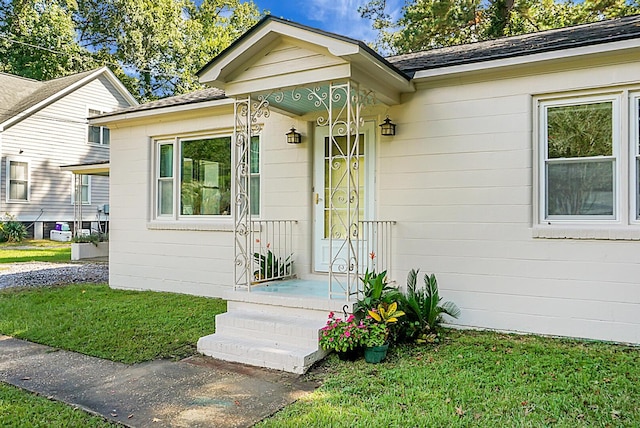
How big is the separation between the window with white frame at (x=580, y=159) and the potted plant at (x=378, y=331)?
212cm

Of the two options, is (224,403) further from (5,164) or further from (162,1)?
(162,1)

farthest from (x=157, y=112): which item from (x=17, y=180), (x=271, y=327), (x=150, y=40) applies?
(x=150, y=40)

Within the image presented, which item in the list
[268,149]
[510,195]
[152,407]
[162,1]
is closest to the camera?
[152,407]

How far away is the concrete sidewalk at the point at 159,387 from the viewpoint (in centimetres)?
337

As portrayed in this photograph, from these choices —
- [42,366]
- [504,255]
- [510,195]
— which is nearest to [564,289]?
[504,255]

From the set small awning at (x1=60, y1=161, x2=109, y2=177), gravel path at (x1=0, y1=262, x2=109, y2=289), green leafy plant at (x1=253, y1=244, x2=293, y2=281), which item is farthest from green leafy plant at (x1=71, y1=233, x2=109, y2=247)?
green leafy plant at (x1=253, y1=244, x2=293, y2=281)

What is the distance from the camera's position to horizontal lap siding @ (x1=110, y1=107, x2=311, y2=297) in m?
6.77

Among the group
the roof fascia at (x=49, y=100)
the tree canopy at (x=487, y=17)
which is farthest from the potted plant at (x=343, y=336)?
the roof fascia at (x=49, y=100)

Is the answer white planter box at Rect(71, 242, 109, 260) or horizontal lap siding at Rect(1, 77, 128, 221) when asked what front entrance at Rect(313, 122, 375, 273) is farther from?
horizontal lap siding at Rect(1, 77, 128, 221)

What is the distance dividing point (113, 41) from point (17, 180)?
11.3 m

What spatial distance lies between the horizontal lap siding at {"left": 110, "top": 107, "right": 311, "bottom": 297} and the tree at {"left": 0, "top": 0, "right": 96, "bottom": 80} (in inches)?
761

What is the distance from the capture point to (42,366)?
446 centimetres

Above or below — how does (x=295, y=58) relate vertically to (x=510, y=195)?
above

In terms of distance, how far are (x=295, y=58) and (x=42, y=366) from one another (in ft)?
13.3
